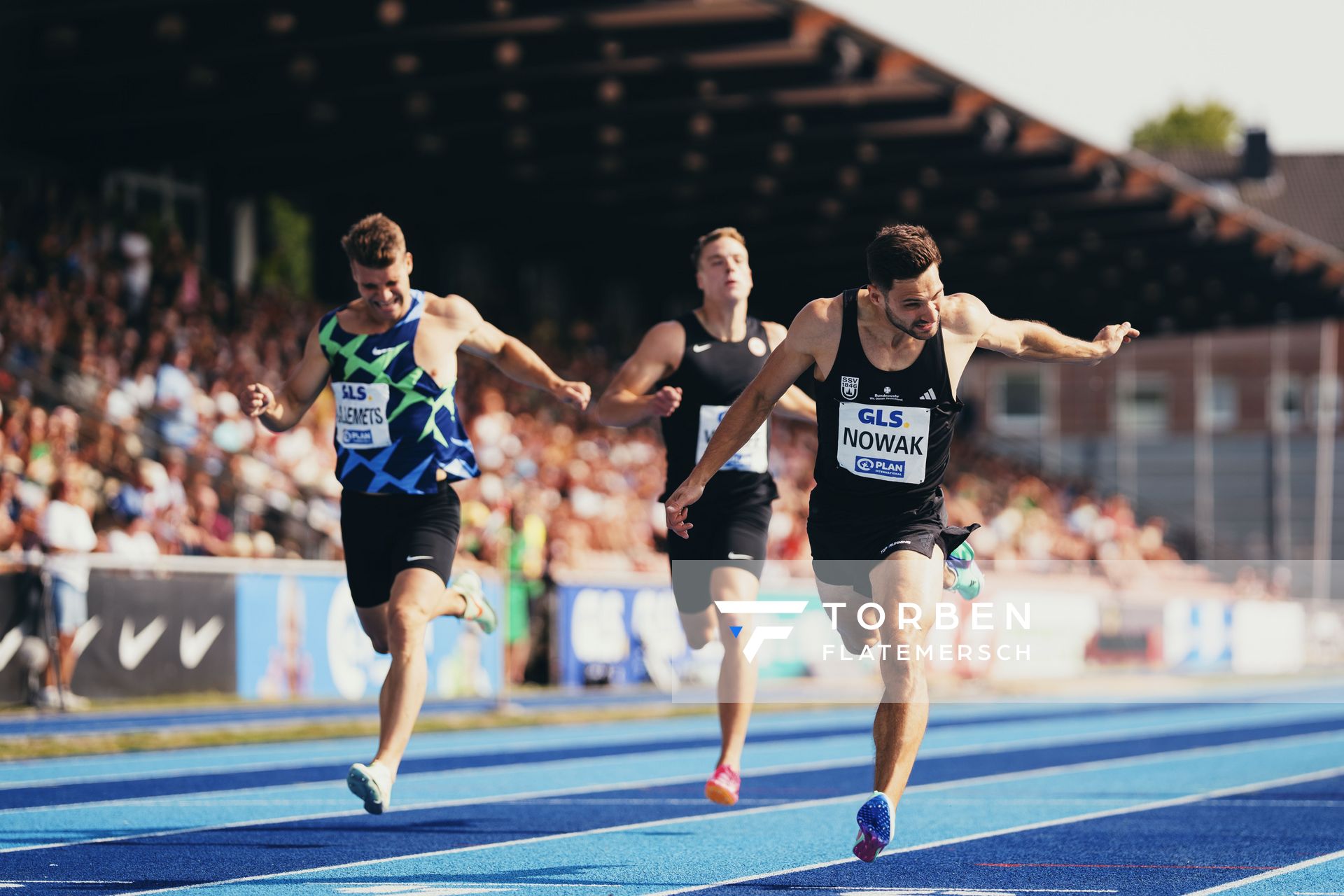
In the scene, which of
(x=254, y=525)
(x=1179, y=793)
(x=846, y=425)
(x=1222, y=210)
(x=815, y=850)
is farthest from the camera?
(x=1222, y=210)

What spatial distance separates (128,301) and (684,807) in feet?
47.0

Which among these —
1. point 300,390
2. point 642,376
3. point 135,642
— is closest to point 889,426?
point 642,376

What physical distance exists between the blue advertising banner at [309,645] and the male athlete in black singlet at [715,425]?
358 inches

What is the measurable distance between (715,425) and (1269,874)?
2978 mm

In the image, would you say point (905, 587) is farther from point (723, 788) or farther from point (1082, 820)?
point (1082, 820)

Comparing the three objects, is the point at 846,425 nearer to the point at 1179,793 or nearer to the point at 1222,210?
the point at 1179,793

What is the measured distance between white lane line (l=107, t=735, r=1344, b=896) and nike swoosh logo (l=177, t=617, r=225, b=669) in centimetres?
771

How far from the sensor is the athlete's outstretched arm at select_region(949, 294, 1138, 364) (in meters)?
6.80

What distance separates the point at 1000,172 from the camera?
30641mm

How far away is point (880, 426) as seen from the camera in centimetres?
675

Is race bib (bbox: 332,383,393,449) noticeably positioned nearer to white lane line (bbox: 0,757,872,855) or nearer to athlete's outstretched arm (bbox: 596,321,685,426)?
athlete's outstretched arm (bbox: 596,321,685,426)

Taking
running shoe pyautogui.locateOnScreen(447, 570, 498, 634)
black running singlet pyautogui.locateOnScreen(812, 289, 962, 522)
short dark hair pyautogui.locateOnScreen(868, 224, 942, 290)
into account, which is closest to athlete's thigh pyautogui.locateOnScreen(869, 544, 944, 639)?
black running singlet pyautogui.locateOnScreen(812, 289, 962, 522)

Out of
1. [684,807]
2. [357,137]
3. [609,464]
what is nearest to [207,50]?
[357,137]

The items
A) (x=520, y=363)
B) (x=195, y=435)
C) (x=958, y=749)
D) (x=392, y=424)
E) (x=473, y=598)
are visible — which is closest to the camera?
(x=392, y=424)
